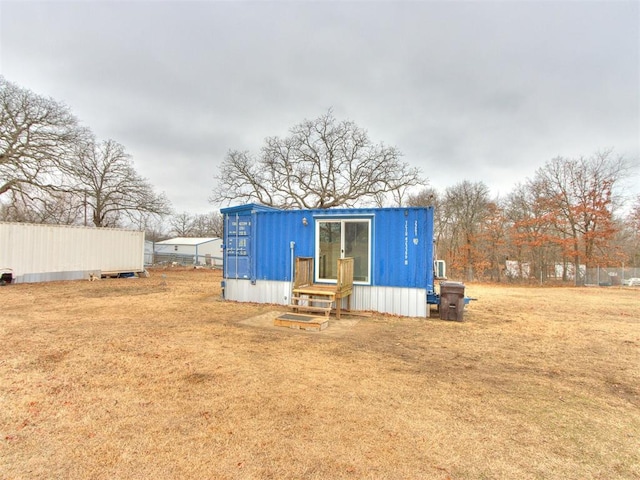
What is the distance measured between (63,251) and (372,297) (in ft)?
46.9

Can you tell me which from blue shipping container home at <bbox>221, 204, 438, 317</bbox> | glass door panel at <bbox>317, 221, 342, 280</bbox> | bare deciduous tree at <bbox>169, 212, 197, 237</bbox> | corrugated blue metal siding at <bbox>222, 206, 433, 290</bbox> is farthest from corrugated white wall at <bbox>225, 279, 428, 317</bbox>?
bare deciduous tree at <bbox>169, 212, 197, 237</bbox>

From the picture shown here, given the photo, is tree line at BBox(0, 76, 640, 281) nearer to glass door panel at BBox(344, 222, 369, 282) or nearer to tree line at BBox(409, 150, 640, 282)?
tree line at BBox(409, 150, 640, 282)

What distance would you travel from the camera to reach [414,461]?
6.98 ft

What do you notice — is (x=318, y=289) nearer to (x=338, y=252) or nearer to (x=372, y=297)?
(x=338, y=252)

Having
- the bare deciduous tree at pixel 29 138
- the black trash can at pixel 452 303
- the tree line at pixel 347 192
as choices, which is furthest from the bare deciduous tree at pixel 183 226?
the black trash can at pixel 452 303

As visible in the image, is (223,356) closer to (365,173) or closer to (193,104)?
(193,104)

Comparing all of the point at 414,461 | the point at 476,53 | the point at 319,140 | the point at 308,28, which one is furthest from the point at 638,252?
the point at 414,461

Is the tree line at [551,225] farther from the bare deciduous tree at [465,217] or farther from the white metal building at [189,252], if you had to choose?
the white metal building at [189,252]

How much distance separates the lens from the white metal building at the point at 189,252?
2697 cm

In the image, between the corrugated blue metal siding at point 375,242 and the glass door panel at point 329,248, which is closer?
the corrugated blue metal siding at point 375,242

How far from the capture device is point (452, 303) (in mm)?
7000

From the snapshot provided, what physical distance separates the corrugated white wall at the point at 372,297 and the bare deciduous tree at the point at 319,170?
1549 cm

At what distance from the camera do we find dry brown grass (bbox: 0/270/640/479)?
2.10m

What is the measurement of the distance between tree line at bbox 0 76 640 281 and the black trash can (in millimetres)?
14340
